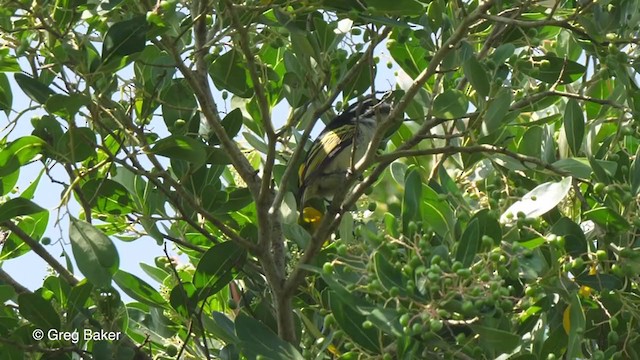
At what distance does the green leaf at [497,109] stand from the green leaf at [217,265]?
84cm

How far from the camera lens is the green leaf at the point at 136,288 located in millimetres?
3572

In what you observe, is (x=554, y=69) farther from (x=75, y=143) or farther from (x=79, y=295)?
(x=79, y=295)

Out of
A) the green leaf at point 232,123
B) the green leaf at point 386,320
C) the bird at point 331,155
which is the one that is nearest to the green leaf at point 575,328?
the green leaf at point 386,320

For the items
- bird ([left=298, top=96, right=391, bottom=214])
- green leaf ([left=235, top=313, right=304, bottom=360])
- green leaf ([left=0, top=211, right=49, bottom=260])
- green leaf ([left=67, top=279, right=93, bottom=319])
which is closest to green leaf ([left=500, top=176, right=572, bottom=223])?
green leaf ([left=235, top=313, right=304, bottom=360])

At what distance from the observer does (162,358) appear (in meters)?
3.73

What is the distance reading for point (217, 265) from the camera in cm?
343

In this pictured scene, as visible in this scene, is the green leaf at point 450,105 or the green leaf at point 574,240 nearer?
the green leaf at point 574,240

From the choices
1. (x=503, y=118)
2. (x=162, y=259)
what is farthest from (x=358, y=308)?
(x=162, y=259)

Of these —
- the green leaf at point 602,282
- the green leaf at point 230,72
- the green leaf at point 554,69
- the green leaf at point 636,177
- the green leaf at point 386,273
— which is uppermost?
the green leaf at point 230,72

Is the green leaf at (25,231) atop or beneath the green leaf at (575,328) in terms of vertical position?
atop

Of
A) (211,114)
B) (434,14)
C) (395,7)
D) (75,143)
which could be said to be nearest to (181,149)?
(211,114)

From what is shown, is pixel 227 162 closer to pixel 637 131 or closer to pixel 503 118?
pixel 503 118

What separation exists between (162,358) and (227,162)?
2.27 feet

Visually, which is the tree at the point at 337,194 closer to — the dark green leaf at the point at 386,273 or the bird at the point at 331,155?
the dark green leaf at the point at 386,273
